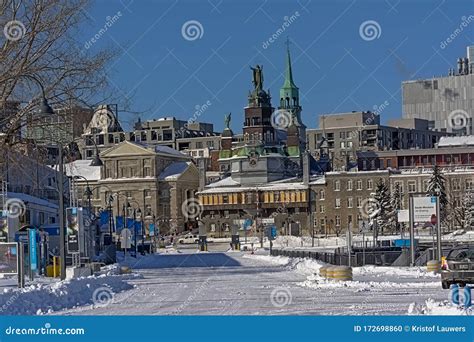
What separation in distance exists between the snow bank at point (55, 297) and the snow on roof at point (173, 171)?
420 ft

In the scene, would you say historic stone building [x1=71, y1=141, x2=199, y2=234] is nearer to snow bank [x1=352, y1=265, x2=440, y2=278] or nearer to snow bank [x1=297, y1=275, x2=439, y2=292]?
snow bank [x1=352, y1=265, x2=440, y2=278]

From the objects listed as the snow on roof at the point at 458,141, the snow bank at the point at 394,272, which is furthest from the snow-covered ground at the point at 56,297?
the snow on roof at the point at 458,141

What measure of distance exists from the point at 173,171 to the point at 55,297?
137084 millimetres

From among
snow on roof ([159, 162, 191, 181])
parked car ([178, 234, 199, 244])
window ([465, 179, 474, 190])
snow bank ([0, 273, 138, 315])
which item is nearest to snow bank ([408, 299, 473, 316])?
snow bank ([0, 273, 138, 315])

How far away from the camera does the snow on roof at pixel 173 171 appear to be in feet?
528

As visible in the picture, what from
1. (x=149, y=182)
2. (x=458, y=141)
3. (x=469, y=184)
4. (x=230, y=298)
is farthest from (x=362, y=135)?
(x=230, y=298)

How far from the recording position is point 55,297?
84.6ft

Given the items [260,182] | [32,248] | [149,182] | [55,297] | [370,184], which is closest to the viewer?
[55,297]

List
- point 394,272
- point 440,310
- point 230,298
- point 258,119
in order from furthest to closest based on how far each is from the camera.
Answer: point 258,119
point 394,272
point 230,298
point 440,310

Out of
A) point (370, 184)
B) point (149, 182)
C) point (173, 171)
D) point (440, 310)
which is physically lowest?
point (440, 310)

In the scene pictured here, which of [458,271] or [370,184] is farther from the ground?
[370,184]

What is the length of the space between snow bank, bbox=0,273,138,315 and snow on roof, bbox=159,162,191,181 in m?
128

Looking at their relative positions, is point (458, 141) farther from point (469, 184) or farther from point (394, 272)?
point (394, 272)
